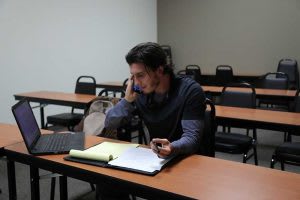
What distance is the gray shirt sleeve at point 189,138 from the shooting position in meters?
1.43

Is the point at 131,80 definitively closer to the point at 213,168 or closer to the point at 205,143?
the point at 205,143

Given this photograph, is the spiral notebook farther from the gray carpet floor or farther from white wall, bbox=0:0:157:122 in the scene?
white wall, bbox=0:0:157:122

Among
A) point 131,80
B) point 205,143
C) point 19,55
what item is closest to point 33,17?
point 19,55

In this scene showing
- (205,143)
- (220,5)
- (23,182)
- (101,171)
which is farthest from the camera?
(220,5)

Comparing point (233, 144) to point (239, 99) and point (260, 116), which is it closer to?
point (260, 116)

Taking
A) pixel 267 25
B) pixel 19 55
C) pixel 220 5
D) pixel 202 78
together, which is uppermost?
pixel 220 5

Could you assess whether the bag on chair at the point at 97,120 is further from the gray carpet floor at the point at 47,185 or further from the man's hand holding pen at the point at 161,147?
the man's hand holding pen at the point at 161,147

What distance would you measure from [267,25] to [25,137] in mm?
5990

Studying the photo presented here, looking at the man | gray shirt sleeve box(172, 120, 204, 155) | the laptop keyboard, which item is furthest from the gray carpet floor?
gray shirt sleeve box(172, 120, 204, 155)

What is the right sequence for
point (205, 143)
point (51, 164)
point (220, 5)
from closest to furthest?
point (51, 164), point (205, 143), point (220, 5)

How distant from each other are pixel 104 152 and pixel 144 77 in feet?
1.35

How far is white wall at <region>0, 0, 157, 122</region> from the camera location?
4.38 metres

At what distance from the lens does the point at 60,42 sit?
5.10 meters

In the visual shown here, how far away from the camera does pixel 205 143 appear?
1.72 metres
